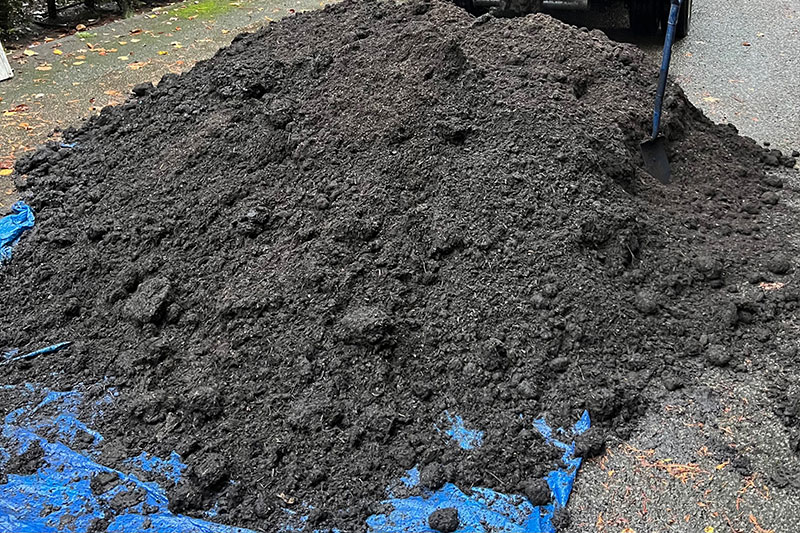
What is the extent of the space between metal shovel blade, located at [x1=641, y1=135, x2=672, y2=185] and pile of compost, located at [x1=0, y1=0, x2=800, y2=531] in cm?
6

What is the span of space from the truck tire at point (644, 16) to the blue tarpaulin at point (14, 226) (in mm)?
5364

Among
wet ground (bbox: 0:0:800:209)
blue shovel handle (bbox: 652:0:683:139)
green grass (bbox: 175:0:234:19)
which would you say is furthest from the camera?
green grass (bbox: 175:0:234:19)

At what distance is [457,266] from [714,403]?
1121mm

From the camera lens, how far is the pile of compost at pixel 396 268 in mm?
2594

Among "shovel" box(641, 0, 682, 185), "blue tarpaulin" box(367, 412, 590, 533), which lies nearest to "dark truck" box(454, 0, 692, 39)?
"shovel" box(641, 0, 682, 185)

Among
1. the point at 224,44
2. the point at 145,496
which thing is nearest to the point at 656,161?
the point at 145,496

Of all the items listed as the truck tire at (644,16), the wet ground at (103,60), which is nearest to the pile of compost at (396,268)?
the wet ground at (103,60)

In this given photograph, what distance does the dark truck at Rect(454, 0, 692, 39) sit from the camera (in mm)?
6258

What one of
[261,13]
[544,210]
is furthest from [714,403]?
[261,13]

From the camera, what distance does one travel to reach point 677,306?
119 inches

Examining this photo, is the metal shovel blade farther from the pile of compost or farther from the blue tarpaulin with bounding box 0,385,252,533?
the blue tarpaulin with bounding box 0,385,252,533

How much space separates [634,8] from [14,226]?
5550 mm

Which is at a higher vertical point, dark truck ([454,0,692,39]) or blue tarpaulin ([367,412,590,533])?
dark truck ([454,0,692,39])

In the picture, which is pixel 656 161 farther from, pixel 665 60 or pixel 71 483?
pixel 71 483
